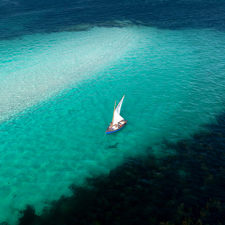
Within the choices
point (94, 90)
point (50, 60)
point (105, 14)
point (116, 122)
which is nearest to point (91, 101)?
point (94, 90)

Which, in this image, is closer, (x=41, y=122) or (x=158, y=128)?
(x=158, y=128)

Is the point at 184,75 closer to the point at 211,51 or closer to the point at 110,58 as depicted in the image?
the point at 211,51

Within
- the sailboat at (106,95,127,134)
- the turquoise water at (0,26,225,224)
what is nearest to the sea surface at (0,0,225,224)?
the turquoise water at (0,26,225,224)

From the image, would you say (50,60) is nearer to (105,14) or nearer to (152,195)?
(105,14)

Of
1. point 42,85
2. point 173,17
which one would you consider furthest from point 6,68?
point 173,17

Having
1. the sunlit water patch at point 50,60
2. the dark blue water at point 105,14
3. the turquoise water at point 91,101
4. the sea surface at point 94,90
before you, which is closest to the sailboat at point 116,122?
the sea surface at point 94,90
